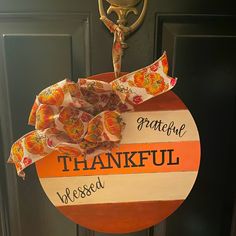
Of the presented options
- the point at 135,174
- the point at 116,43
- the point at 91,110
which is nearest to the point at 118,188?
the point at 135,174

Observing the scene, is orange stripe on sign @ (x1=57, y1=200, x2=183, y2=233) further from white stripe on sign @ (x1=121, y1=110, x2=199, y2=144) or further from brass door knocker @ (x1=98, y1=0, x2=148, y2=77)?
brass door knocker @ (x1=98, y1=0, x2=148, y2=77)

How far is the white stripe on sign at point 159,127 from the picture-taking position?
595 millimetres

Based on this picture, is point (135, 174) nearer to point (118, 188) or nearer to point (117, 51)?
point (118, 188)

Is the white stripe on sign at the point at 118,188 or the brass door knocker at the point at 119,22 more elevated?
the brass door knocker at the point at 119,22

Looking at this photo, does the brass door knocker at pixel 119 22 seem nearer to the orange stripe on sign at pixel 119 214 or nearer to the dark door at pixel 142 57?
A: the dark door at pixel 142 57

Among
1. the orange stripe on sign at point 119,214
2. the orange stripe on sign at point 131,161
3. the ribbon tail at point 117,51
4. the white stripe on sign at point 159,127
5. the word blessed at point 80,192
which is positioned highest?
the ribbon tail at point 117,51

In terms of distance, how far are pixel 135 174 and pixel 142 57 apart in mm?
209

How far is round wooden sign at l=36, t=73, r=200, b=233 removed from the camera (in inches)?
23.5

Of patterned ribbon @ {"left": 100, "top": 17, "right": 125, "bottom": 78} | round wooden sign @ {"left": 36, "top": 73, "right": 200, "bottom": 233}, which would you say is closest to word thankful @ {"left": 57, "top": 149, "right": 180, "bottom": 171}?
round wooden sign @ {"left": 36, "top": 73, "right": 200, "bottom": 233}

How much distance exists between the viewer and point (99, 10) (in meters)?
0.58

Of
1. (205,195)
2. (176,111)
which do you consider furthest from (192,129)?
(205,195)

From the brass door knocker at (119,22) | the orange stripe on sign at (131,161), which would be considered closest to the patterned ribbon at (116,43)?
the brass door knocker at (119,22)

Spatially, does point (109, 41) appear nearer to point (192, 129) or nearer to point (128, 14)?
point (128, 14)

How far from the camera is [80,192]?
2.04 ft
